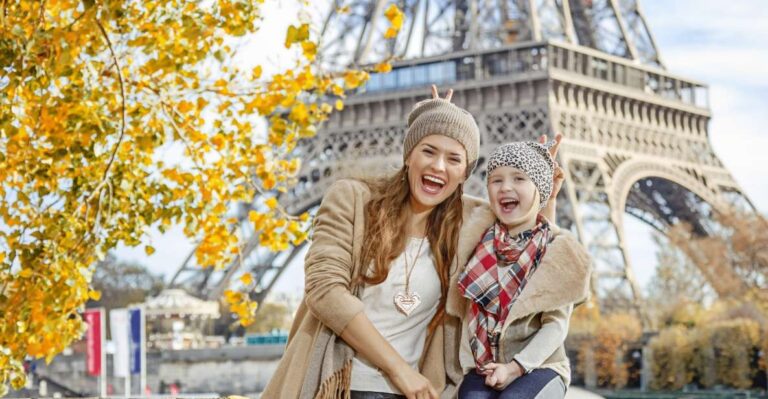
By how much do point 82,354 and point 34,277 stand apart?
4409 cm

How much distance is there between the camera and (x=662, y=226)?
43.6 metres

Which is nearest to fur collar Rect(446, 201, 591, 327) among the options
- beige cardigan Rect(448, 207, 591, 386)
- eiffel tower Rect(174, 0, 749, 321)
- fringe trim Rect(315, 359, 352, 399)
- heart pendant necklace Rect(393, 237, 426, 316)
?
beige cardigan Rect(448, 207, 591, 386)

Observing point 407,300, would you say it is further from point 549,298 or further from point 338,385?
point 549,298

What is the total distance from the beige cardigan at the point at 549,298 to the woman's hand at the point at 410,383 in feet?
0.80

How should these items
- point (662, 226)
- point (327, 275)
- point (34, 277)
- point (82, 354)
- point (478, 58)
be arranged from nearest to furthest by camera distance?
point (327, 275), point (34, 277), point (478, 58), point (662, 226), point (82, 354)

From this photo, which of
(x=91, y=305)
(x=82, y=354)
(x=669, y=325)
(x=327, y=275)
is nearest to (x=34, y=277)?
(x=327, y=275)

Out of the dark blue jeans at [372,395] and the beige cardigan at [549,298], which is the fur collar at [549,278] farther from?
the dark blue jeans at [372,395]

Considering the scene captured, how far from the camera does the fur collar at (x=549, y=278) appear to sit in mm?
4465

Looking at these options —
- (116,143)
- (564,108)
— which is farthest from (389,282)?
(564,108)

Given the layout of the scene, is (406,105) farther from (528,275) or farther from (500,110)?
(528,275)

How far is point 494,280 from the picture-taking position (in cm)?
454

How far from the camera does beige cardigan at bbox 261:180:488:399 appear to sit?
448 centimetres

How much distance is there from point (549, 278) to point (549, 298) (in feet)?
0.25

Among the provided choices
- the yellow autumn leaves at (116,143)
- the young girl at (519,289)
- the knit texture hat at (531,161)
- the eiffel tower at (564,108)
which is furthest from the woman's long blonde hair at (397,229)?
A: the eiffel tower at (564,108)
